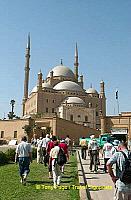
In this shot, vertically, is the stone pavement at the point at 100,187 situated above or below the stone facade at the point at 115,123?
below

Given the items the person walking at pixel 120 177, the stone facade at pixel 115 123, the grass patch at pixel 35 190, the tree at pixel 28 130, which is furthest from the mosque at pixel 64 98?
the person walking at pixel 120 177

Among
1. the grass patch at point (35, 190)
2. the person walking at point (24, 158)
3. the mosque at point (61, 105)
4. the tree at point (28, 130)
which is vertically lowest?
the grass patch at point (35, 190)

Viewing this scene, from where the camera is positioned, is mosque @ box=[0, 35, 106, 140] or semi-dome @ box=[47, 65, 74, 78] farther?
semi-dome @ box=[47, 65, 74, 78]

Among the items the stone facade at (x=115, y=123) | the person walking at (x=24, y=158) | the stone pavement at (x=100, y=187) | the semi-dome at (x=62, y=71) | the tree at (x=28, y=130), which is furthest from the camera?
the semi-dome at (x=62, y=71)

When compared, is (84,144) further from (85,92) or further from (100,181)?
(85,92)

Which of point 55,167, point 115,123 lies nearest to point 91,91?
point 115,123

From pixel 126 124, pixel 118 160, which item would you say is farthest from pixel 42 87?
pixel 118 160

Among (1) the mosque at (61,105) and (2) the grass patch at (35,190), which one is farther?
(1) the mosque at (61,105)

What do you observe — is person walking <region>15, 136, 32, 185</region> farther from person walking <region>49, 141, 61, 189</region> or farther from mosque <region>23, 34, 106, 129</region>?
mosque <region>23, 34, 106, 129</region>

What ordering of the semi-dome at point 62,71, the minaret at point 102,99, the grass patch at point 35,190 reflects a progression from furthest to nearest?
1. the semi-dome at point 62,71
2. the minaret at point 102,99
3. the grass patch at point 35,190

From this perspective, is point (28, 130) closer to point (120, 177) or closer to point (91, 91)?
point (91, 91)

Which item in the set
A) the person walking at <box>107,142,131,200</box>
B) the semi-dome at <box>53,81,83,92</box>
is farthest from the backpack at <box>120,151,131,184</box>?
the semi-dome at <box>53,81,83,92</box>

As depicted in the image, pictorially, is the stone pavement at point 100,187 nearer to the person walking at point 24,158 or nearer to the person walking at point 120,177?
the person walking at point 24,158

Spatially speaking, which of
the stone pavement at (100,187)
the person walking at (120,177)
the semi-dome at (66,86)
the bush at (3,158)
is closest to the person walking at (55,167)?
the stone pavement at (100,187)
